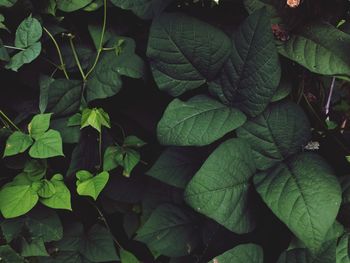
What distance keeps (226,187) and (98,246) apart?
524mm

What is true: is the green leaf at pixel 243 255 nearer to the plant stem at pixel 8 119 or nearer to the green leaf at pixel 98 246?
the green leaf at pixel 98 246

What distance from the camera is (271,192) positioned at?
42.7 inches

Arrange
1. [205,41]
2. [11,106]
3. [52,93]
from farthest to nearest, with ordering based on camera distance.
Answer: [11,106], [52,93], [205,41]

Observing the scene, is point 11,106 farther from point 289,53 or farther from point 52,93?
point 289,53

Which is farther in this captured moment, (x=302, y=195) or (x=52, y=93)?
(x=52, y=93)

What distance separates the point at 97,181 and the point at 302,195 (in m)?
0.56

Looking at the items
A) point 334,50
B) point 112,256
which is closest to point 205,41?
point 334,50

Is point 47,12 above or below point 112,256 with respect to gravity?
above

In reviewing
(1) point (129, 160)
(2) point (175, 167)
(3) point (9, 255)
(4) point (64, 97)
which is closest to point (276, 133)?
(2) point (175, 167)

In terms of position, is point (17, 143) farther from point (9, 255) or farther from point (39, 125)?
point (9, 255)

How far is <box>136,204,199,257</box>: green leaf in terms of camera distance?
4.38 feet

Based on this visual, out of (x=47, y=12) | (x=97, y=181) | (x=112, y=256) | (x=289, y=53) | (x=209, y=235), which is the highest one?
(x=289, y=53)

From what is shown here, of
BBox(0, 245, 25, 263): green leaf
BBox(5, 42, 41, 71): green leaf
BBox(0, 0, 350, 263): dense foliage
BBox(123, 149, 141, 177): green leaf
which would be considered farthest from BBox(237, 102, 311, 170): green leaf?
BBox(0, 245, 25, 263): green leaf

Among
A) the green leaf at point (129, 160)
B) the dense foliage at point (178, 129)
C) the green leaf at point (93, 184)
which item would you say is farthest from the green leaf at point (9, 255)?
the green leaf at point (129, 160)
